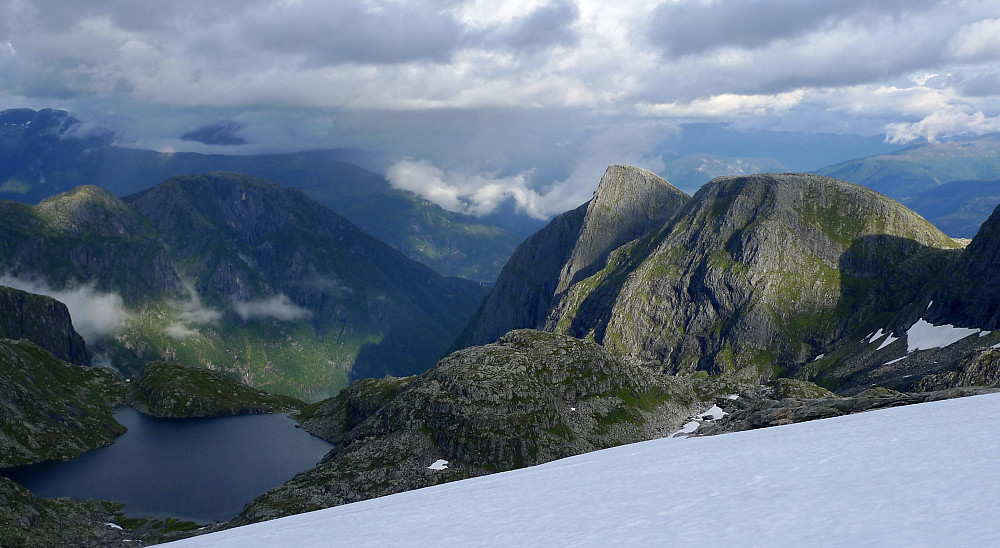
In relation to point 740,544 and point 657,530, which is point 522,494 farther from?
point 740,544

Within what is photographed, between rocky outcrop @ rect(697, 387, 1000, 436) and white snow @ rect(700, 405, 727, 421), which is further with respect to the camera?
white snow @ rect(700, 405, 727, 421)

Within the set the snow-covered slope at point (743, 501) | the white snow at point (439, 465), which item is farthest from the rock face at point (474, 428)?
the snow-covered slope at point (743, 501)

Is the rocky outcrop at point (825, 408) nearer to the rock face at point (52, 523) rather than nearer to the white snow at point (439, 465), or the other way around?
the white snow at point (439, 465)

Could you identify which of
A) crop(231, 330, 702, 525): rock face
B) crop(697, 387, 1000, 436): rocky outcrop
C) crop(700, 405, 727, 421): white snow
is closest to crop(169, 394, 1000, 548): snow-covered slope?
crop(697, 387, 1000, 436): rocky outcrop

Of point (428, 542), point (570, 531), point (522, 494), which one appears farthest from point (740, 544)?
point (522, 494)

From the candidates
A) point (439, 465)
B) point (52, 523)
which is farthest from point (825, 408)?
point (52, 523)

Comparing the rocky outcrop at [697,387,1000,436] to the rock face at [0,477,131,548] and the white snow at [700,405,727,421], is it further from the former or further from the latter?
the rock face at [0,477,131,548]

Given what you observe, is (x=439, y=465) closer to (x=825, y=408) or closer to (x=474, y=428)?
(x=474, y=428)
